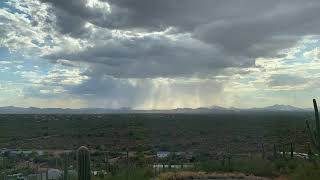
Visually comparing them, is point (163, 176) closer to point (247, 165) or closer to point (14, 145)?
point (247, 165)

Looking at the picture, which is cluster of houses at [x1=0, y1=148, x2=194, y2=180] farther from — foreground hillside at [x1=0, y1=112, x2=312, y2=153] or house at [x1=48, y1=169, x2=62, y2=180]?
foreground hillside at [x1=0, y1=112, x2=312, y2=153]

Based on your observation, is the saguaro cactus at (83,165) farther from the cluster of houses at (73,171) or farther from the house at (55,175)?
the house at (55,175)

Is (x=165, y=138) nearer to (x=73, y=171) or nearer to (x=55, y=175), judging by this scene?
(x=55, y=175)

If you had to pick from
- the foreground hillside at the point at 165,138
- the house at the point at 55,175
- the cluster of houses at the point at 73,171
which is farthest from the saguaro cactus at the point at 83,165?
the foreground hillside at the point at 165,138

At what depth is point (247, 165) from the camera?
28672 mm

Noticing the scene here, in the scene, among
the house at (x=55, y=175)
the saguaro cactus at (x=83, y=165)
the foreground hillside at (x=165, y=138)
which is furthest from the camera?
the foreground hillside at (x=165, y=138)

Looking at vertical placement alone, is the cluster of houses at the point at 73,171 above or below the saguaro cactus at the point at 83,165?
below

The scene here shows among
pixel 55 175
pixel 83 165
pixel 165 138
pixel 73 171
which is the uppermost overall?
pixel 83 165

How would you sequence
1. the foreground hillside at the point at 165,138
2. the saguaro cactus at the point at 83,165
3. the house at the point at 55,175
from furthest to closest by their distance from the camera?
the foreground hillside at the point at 165,138 → the house at the point at 55,175 → the saguaro cactus at the point at 83,165

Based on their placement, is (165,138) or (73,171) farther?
(165,138)

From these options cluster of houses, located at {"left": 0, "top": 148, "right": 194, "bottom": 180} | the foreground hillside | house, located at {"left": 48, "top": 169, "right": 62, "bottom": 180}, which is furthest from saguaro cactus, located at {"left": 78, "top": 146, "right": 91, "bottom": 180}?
the foreground hillside

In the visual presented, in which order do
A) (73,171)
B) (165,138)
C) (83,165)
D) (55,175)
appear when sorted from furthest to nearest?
(165,138) → (55,175) → (73,171) → (83,165)

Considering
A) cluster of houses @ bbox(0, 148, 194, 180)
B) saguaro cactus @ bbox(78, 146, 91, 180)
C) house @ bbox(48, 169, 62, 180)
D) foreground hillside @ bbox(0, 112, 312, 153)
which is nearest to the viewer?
saguaro cactus @ bbox(78, 146, 91, 180)

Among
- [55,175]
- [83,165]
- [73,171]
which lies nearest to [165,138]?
[55,175]
